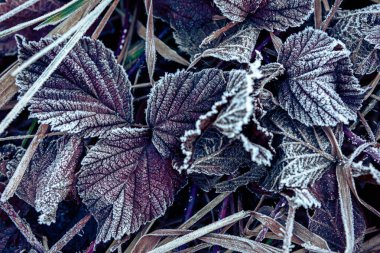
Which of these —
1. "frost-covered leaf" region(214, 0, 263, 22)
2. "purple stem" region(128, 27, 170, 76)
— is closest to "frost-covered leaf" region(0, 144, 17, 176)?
"purple stem" region(128, 27, 170, 76)

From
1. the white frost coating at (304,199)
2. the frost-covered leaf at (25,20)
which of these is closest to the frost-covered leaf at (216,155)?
the white frost coating at (304,199)

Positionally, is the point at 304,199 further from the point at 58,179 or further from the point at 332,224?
the point at 58,179

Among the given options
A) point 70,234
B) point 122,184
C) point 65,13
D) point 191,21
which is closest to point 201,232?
point 122,184

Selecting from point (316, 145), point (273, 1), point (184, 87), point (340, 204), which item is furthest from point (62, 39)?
point (340, 204)

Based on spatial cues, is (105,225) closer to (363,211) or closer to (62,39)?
(62,39)

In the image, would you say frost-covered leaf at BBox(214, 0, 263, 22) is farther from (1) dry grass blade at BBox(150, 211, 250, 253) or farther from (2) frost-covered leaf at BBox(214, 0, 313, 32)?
(1) dry grass blade at BBox(150, 211, 250, 253)

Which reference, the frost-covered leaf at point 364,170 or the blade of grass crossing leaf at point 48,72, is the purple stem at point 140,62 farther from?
the frost-covered leaf at point 364,170
